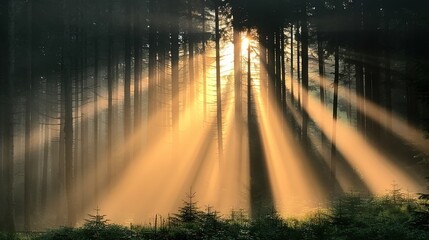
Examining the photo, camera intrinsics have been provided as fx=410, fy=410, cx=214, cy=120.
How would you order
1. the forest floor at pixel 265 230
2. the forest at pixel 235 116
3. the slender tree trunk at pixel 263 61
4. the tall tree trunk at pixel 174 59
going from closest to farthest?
1. the forest floor at pixel 265 230
2. the forest at pixel 235 116
3. the tall tree trunk at pixel 174 59
4. the slender tree trunk at pixel 263 61

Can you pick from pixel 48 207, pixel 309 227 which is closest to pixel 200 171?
pixel 48 207

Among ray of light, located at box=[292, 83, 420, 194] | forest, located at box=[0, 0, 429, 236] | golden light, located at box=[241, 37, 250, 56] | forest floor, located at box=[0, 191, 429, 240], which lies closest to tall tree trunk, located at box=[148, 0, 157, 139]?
forest, located at box=[0, 0, 429, 236]

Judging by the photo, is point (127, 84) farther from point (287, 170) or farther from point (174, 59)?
point (287, 170)

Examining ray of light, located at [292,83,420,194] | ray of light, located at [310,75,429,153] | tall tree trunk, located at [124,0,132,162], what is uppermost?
tall tree trunk, located at [124,0,132,162]

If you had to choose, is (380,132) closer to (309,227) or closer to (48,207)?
(309,227)

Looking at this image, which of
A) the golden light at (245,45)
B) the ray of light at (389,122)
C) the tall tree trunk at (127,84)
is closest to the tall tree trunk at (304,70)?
the ray of light at (389,122)

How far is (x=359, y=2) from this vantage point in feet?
76.1

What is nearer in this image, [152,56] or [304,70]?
[304,70]

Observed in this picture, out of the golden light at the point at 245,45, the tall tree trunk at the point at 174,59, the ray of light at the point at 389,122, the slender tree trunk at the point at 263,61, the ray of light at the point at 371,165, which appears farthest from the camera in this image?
the golden light at the point at 245,45

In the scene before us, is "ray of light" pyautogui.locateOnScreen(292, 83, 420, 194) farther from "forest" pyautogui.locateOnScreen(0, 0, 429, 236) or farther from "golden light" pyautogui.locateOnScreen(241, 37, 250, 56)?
"golden light" pyautogui.locateOnScreen(241, 37, 250, 56)

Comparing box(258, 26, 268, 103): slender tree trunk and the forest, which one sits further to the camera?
box(258, 26, 268, 103): slender tree trunk

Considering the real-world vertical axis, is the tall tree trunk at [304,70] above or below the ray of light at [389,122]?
above

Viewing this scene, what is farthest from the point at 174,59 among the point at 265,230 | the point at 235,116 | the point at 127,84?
the point at 265,230

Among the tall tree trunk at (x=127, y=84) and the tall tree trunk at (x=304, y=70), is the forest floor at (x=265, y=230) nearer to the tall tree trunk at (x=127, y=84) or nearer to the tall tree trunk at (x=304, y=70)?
the tall tree trunk at (x=127, y=84)
